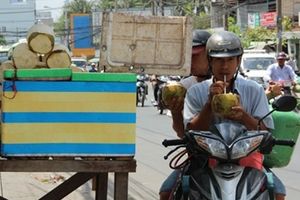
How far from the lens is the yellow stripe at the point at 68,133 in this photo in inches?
144

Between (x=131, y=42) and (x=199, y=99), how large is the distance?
0.78 metres

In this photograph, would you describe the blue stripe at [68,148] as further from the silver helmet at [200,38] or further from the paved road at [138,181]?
the paved road at [138,181]

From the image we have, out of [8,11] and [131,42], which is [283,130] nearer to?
[131,42]

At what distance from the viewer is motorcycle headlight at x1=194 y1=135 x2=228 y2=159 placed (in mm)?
2838

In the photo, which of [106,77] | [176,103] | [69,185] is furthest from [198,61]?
[69,185]

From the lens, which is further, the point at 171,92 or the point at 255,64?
the point at 255,64

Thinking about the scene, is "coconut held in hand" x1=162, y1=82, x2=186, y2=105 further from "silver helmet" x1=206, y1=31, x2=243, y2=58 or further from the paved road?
the paved road

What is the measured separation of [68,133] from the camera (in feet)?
12.1

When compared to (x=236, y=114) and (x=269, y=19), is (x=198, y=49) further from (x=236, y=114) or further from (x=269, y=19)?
(x=269, y=19)

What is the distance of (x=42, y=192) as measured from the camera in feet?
22.1

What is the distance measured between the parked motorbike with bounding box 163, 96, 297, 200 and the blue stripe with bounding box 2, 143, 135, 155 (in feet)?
2.43

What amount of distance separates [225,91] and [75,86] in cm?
106

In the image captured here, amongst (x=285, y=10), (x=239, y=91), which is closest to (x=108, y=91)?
(x=239, y=91)

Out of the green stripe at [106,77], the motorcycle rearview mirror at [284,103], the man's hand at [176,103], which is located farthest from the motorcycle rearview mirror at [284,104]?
the green stripe at [106,77]
